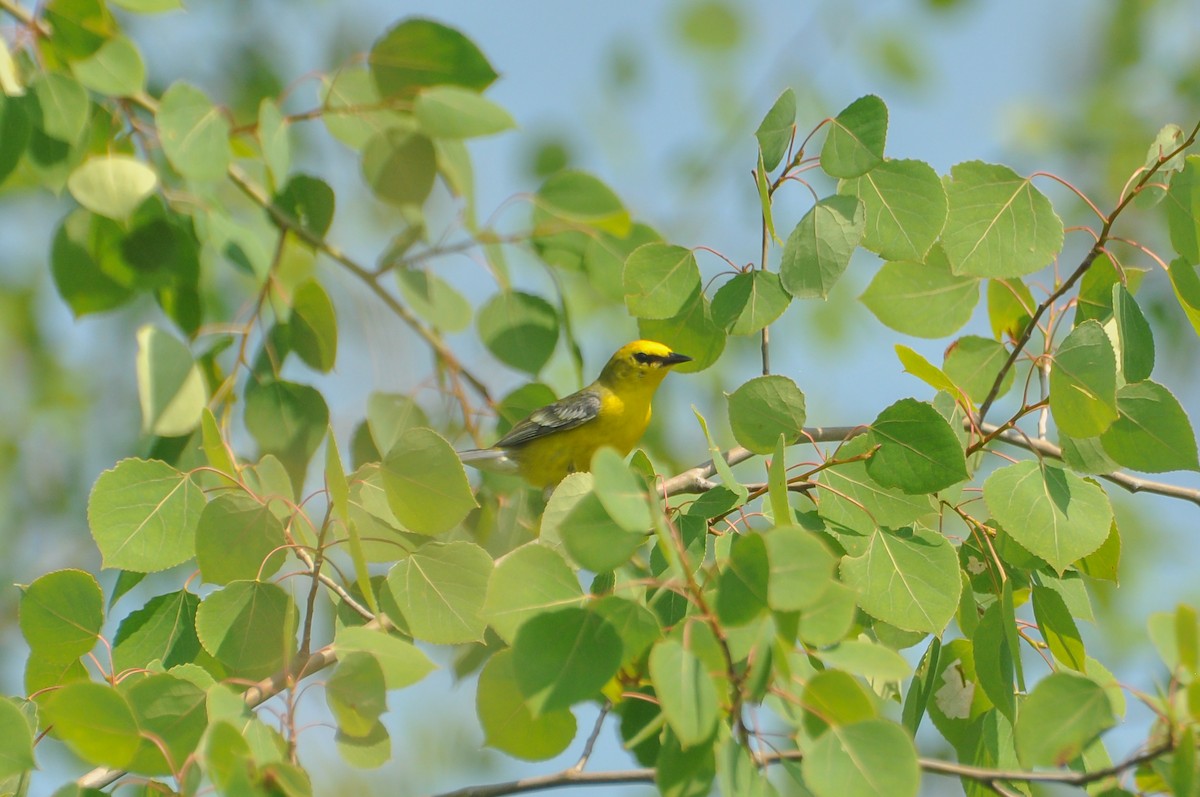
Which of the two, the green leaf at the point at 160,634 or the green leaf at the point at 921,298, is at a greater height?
the green leaf at the point at 921,298

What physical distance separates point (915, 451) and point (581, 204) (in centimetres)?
148

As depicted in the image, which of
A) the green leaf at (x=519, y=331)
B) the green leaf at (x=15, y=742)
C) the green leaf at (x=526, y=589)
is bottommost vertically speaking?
the green leaf at (x=15, y=742)

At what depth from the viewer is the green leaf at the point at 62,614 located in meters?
1.83

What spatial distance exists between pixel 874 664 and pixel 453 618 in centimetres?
76

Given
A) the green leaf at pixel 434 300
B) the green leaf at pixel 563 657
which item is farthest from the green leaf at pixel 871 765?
the green leaf at pixel 434 300

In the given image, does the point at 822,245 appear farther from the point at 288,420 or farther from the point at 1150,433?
the point at 288,420

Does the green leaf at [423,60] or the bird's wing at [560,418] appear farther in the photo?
the bird's wing at [560,418]

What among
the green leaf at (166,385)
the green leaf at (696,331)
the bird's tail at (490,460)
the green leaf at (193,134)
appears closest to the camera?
the green leaf at (696,331)

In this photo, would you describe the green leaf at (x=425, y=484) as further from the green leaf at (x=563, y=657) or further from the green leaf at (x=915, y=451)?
the green leaf at (x=915, y=451)

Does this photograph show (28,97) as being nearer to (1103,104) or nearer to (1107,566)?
(1107,566)

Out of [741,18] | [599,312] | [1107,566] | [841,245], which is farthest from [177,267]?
[741,18]

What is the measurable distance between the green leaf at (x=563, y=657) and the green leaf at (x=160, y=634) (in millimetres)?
889

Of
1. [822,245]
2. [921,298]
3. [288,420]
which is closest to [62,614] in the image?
[288,420]

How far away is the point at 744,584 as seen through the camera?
53.6 inches
